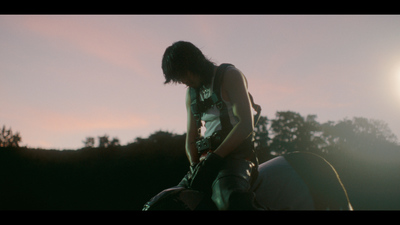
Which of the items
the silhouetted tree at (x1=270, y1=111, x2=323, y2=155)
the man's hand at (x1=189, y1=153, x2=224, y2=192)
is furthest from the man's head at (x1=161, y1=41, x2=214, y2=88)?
the silhouetted tree at (x1=270, y1=111, x2=323, y2=155)

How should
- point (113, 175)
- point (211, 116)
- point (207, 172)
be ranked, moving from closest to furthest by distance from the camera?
point (207, 172) → point (211, 116) → point (113, 175)

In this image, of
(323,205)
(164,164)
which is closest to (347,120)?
(164,164)

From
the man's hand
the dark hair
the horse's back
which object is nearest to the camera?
the man's hand

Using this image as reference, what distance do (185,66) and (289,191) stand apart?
1.49 metres

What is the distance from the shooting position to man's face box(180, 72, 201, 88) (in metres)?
2.64

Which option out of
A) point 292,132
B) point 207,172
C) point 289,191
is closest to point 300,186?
point 289,191

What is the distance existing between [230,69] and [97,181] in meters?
7.94

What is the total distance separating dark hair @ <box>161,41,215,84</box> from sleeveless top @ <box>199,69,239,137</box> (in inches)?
3.9

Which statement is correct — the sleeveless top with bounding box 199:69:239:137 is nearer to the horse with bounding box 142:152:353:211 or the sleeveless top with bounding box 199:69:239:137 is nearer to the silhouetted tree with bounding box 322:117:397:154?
the horse with bounding box 142:152:353:211

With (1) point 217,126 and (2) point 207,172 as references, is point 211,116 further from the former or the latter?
(2) point 207,172

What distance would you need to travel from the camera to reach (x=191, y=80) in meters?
2.66

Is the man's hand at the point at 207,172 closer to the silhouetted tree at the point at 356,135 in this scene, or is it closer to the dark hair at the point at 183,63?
the dark hair at the point at 183,63

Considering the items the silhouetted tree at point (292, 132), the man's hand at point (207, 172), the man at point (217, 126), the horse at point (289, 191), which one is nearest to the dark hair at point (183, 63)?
the man at point (217, 126)
